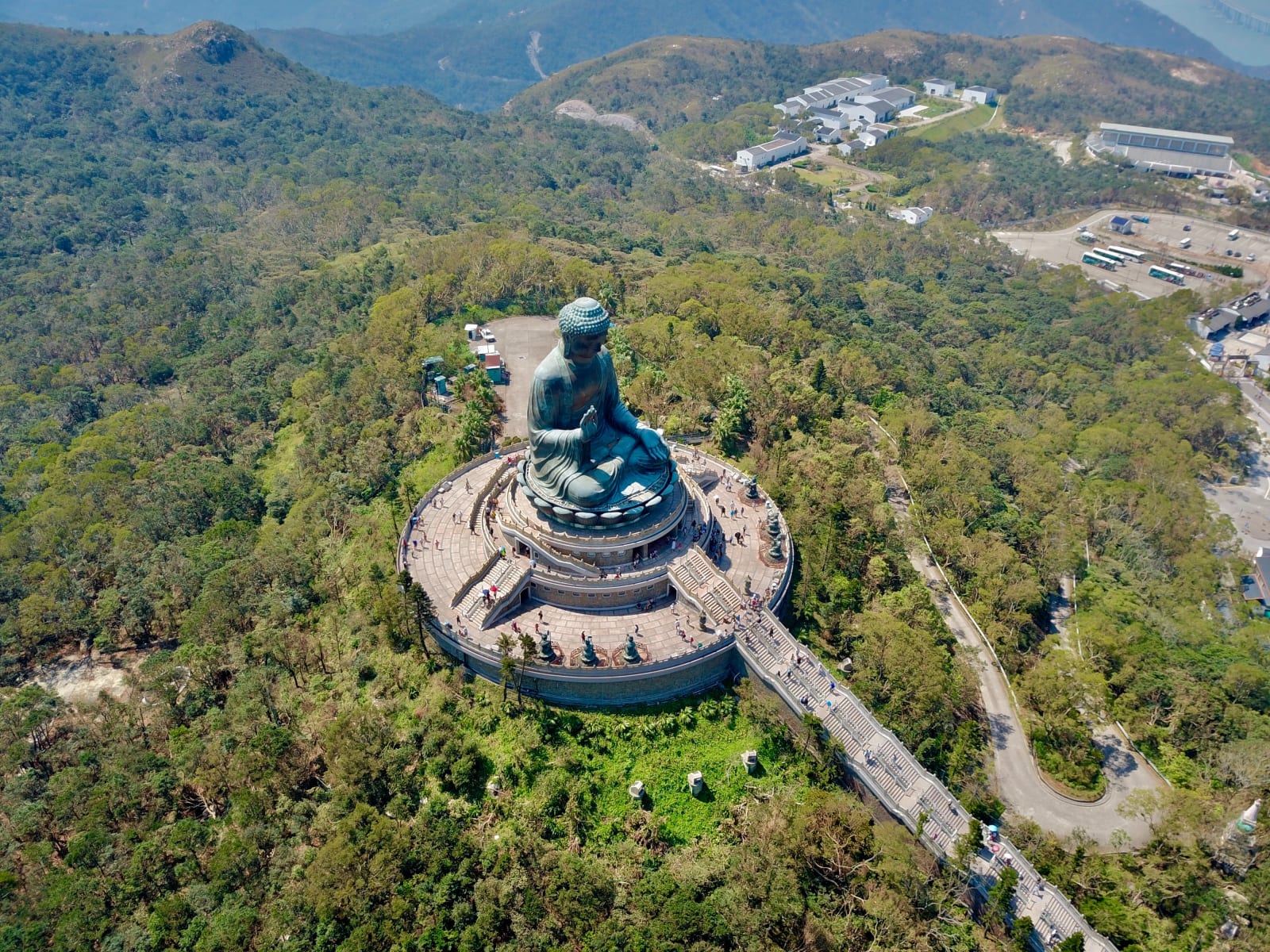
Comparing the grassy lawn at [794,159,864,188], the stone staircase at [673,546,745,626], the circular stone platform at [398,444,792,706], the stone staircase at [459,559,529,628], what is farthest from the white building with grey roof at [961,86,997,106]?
the stone staircase at [459,559,529,628]

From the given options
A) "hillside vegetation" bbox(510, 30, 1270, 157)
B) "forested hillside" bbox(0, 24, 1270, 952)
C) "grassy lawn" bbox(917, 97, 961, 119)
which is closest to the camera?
"forested hillside" bbox(0, 24, 1270, 952)

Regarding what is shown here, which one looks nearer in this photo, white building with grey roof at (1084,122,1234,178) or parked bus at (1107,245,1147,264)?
parked bus at (1107,245,1147,264)

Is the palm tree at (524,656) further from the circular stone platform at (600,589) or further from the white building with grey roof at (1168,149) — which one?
the white building with grey roof at (1168,149)

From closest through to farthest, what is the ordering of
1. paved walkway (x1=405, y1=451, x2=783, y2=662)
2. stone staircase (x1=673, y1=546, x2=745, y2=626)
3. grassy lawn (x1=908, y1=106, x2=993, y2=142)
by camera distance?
paved walkway (x1=405, y1=451, x2=783, y2=662) → stone staircase (x1=673, y1=546, x2=745, y2=626) → grassy lawn (x1=908, y1=106, x2=993, y2=142)

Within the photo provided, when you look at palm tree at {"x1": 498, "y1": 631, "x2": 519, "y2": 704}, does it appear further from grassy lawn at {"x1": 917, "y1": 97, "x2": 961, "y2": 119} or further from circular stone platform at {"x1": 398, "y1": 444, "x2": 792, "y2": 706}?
grassy lawn at {"x1": 917, "y1": 97, "x2": 961, "y2": 119}

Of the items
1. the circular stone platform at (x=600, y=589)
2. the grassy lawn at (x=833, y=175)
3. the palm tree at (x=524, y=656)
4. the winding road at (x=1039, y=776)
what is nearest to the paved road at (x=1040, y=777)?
the winding road at (x=1039, y=776)

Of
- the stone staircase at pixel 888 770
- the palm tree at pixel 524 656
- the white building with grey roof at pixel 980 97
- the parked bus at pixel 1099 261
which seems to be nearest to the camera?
the stone staircase at pixel 888 770
